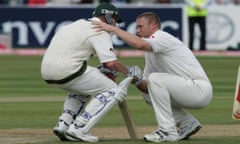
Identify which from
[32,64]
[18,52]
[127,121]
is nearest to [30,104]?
[127,121]

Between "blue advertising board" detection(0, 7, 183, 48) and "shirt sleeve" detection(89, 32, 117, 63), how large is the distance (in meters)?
19.5

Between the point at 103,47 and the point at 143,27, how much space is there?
1.88 ft

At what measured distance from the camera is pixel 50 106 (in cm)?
1520

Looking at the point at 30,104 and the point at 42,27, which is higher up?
the point at 30,104

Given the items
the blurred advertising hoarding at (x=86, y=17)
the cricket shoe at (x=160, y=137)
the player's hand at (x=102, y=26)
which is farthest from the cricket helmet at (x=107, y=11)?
the blurred advertising hoarding at (x=86, y=17)

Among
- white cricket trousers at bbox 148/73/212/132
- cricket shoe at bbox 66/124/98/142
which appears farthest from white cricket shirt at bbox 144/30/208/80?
cricket shoe at bbox 66/124/98/142

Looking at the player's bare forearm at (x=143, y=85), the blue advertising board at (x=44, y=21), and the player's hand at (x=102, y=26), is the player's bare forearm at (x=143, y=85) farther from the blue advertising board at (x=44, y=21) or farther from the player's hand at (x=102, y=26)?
the blue advertising board at (x=44, y=21)

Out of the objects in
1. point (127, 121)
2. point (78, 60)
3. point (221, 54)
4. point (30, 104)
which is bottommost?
point (221, 54)

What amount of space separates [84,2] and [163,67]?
21780mm

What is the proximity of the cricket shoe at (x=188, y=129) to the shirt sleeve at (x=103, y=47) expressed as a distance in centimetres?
122

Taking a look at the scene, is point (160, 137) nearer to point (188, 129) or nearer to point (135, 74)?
point (188, 129)

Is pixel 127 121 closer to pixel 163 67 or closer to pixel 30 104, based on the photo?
pixel 163 67

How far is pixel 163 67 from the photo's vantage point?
35.1 ft

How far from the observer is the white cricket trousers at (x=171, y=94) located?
10.4m
